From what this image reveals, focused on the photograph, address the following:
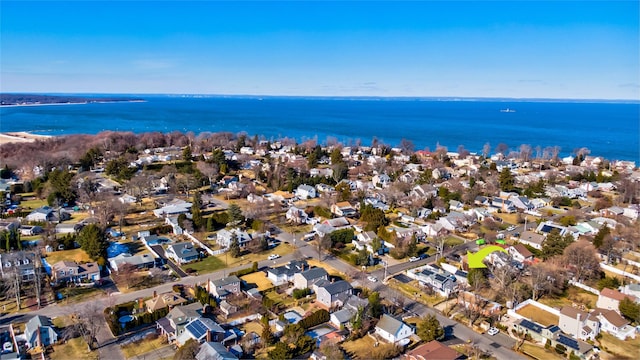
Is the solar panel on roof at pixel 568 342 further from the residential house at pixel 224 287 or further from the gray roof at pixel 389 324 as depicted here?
the residential house at pixel 224 287

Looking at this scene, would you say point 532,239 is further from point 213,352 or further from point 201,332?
point 213,352

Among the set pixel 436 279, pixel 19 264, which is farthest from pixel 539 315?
pixel 19 264

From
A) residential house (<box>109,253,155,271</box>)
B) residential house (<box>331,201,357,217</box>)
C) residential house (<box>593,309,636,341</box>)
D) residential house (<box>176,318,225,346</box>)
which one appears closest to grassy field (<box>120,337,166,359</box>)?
residential house (<box>176,318,225,346</box>)

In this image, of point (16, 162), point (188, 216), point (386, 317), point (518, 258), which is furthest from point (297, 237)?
point (16, 162)

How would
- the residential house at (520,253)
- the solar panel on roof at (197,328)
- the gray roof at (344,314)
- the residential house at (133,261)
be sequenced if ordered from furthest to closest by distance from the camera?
1. the residential house at (520,253)
2. the residential house at (133,261)
3. the gray roof at (344,314)
4. the solar panel on roof at (197,328)

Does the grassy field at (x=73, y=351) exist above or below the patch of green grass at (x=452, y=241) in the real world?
above

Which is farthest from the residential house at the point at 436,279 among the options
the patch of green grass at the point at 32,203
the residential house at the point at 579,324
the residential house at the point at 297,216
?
the patch of green grass at the point at 32,203

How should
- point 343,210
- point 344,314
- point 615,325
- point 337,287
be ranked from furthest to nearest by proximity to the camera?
point 343,210 → point 337,287 → point 344,314 → point 615,325
